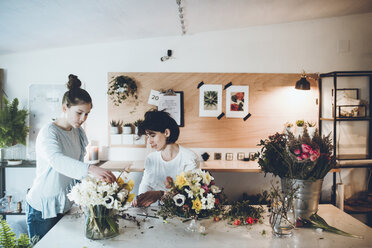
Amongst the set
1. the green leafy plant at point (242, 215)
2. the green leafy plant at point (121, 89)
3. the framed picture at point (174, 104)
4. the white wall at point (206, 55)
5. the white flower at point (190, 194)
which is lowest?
the green leafy plant at point (242, 215)

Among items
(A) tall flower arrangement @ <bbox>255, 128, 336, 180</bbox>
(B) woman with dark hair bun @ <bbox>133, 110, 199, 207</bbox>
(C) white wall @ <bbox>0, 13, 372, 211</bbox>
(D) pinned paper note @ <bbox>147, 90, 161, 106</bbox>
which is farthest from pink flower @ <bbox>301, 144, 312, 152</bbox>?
(D) pinned paper note @ <bbox>147, 90, 161, 106</bbox>

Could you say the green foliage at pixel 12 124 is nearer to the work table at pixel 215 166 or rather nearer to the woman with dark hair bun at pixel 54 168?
the work table at pixel 215 166

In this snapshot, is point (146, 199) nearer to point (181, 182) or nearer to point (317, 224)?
point (181, 182)

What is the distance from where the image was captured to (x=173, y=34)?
3.69 m

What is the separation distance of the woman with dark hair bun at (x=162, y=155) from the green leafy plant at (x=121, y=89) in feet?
4.88

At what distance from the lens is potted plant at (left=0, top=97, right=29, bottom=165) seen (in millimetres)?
3377

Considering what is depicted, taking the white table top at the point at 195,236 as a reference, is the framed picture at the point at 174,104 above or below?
above

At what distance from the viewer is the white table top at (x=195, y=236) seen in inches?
56.1

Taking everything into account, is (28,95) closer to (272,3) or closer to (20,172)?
(20,172)

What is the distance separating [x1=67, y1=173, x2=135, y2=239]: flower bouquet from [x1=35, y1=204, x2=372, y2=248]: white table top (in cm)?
6

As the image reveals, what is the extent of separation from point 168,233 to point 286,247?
0.66 metres

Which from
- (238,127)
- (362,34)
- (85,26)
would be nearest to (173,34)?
(85,26)

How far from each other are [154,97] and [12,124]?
191 centimetres

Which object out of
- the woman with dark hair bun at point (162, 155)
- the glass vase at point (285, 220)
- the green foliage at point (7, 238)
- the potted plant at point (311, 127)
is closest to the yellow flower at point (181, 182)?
the glass vase at point (285, 220)
